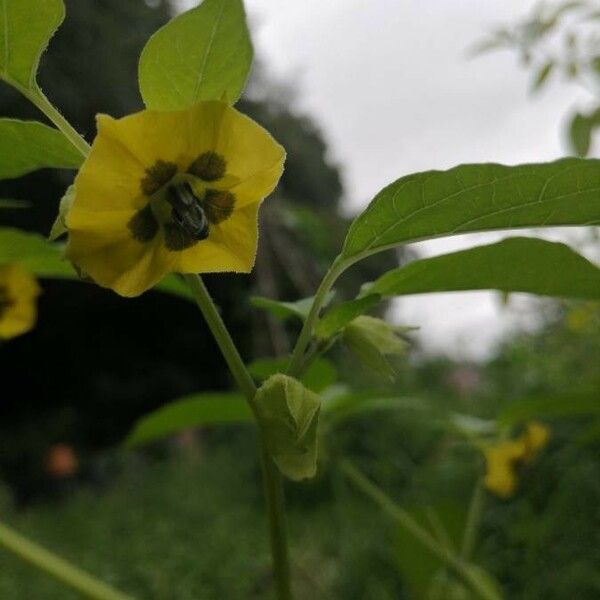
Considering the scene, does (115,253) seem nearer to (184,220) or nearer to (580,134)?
(184,220)

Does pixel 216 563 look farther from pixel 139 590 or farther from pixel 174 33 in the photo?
pixel 174 33

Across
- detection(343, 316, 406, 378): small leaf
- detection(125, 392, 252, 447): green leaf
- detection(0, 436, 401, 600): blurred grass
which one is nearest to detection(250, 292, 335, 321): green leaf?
detection(343, 316, 406, 378): small leaf

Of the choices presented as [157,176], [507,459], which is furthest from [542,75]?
[157,176]

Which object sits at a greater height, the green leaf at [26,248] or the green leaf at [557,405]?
the green leaf at [26,248]

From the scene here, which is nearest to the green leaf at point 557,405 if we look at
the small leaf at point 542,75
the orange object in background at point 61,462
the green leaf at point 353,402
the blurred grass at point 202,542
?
the green leaf at point 353,402

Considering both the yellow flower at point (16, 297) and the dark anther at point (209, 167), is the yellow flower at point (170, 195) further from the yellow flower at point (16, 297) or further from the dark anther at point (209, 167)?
the yellow flower at point (16, 297)

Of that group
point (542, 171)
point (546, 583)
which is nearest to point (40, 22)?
point (542, 171)

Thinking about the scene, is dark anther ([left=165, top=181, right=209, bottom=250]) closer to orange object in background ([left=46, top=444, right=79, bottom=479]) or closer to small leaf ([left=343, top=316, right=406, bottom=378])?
small leaf ([left=343, top=316, right=406, bottom=378])
